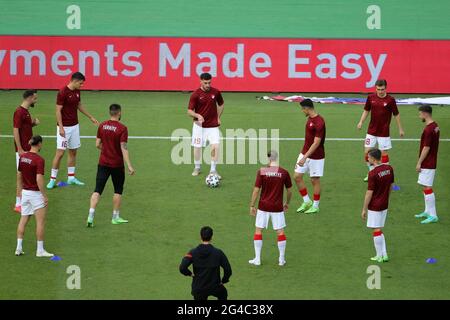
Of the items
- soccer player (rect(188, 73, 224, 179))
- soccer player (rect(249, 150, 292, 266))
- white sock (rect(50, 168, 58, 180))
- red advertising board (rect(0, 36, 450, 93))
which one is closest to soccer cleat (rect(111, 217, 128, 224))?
white sock (rect(50, 168, 58, 180))

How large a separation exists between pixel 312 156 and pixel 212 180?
307 cm

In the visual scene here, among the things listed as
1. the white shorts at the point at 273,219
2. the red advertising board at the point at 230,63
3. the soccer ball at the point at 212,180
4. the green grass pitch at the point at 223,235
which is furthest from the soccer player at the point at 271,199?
the red advertising board at the point at 230,63

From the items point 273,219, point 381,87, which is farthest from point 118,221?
point 381,87

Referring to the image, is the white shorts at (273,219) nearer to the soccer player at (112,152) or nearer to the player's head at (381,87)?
the soccer player at (112,152)

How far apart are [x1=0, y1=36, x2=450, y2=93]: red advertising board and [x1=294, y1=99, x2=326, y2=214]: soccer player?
1461 centimetres

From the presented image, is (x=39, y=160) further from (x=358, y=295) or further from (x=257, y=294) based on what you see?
(x=358, y=295)

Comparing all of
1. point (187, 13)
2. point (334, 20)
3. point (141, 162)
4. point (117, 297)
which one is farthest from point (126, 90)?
point (117, 297)

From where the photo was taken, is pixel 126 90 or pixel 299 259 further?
pixel 126 90

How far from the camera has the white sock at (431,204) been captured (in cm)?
1925

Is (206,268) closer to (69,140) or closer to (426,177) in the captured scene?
(426,177)

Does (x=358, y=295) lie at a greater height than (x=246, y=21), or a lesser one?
lesser

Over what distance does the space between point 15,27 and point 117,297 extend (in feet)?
70.9

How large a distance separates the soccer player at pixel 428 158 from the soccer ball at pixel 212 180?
505 centimetres

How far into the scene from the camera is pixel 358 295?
50.6ft
